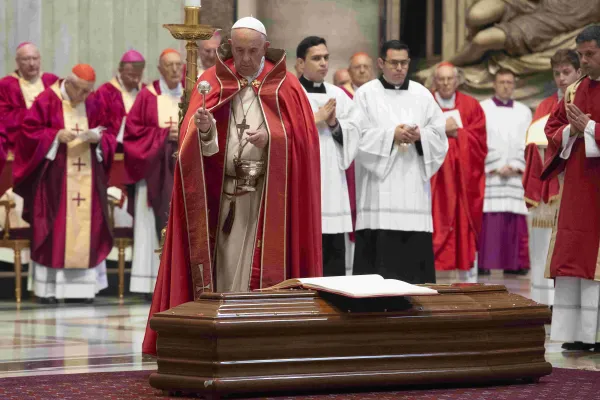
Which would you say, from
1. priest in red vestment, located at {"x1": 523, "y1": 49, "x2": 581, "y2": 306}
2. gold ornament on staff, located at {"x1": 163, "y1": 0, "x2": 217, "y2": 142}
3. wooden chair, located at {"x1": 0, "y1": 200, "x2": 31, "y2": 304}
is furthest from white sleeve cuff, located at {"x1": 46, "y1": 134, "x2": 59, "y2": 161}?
gold ornament on staff, located at {"x1": 163, "y1": 0, "x2": 217, "y2": 142}

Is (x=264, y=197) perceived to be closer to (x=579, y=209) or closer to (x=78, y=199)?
(x=579, y=209)

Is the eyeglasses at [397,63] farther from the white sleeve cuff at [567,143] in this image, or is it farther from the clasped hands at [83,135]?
the clasped hands at [83,135]

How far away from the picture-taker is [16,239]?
12211mm

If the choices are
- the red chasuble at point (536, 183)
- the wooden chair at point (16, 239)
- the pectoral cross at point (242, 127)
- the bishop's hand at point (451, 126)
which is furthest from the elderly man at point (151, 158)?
the pectoral cross at point (242, 127)

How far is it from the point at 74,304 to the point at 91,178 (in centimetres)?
119

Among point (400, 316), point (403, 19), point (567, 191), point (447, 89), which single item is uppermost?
point (403, 19)

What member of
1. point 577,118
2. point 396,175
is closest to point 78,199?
point 396,175

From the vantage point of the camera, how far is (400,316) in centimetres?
554

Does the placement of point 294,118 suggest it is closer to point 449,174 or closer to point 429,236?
point 429,236

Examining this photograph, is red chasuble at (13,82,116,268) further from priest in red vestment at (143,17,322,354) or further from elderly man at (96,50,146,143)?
priest in red vestment at (143,17,322,354)

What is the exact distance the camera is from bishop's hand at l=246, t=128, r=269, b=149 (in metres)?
6.42

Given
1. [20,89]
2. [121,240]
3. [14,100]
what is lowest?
[121,240]

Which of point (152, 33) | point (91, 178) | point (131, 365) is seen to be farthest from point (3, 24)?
point (131, 365)

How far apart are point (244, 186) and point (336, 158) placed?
3366 mm
